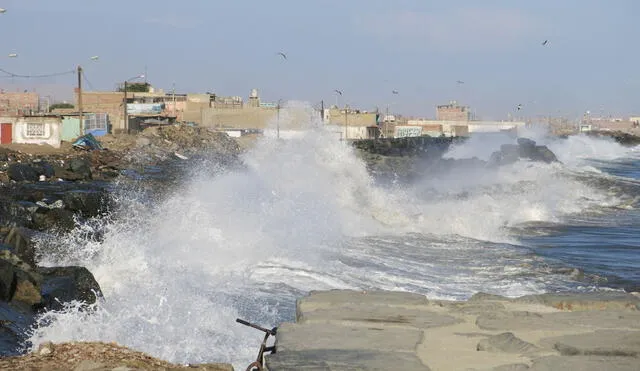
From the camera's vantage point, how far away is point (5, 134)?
37969mm

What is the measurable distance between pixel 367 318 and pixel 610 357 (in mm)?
1324

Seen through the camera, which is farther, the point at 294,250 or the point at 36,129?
the point at 36,129

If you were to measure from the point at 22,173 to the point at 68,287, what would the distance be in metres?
16.3

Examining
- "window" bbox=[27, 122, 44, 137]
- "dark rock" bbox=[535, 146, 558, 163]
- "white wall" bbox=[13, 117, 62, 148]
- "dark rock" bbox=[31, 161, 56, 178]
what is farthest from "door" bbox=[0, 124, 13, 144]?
"dark rock" bbox=[535, 146, 558, 163]

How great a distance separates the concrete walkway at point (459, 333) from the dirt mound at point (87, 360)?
839mm

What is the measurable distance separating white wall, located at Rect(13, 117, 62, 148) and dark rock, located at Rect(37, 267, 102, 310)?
1198 inches

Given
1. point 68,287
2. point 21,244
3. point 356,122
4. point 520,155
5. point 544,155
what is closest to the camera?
point 68,287

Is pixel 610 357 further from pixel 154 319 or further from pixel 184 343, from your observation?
pixel 154 319

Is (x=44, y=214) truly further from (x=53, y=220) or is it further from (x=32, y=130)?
(x=32, y=130)

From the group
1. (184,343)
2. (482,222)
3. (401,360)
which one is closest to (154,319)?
(184,343)

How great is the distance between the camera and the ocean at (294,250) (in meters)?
7.27

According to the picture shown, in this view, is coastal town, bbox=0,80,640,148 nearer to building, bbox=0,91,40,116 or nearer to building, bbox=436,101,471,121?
building, bbox=0,91,40,116

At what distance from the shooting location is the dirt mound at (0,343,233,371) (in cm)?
475

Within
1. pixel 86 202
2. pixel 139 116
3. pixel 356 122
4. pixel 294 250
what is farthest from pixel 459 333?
pixel 356 122
